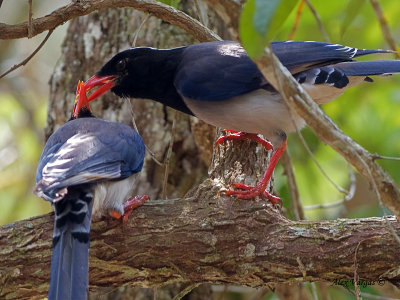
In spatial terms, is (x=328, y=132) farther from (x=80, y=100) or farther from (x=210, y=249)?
(x=80, y=100)

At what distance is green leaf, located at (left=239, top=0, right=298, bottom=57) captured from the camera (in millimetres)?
2328

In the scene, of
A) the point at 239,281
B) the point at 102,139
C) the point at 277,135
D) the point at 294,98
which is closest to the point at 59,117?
the point at 102,139

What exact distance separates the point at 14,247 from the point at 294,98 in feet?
6.65

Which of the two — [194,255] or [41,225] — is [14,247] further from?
[194,255]

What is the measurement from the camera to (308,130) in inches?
261

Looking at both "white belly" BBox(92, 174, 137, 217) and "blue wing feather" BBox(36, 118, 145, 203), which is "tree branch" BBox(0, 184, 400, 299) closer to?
"white belly" BBox(92, 174, 137, 217)

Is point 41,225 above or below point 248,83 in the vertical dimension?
below

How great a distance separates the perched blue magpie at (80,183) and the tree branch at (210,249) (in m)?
0.24

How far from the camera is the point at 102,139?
14.5 ft

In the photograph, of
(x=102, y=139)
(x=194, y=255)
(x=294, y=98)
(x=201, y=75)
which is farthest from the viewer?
(x=201, y=75)

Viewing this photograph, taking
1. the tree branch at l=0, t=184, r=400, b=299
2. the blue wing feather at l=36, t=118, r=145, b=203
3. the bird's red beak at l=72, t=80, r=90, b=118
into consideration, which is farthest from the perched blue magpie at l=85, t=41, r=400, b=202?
the blue wing feather at l=36, t=118, r=145, b=203

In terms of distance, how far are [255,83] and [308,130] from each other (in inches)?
86.4

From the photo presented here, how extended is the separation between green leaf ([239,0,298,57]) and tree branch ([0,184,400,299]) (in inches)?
72.5

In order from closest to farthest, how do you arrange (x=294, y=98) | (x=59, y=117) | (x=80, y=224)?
1. (x=294, y=98)
2. (x=80, y=224)
3. (x=59, y=117)
